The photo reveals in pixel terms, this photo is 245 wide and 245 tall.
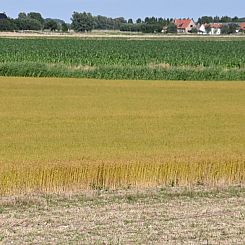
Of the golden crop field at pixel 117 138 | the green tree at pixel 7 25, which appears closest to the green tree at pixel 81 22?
the green tree at pixel 7 25

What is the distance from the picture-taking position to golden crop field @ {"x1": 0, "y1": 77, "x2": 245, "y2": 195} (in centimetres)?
1183

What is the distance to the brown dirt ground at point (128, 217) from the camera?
325 inches

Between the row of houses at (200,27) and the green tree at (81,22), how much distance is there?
94.4 ft

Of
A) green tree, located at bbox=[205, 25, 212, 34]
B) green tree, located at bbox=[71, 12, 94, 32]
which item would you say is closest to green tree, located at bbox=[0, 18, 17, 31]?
green tree, located at bbox=[71, 12, 94, 32]

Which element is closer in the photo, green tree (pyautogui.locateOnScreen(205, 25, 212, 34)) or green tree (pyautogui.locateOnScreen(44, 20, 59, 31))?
green tree (pyautogui.locateOnScreen(44, 20, 59, 31))

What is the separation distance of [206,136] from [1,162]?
6.29 m

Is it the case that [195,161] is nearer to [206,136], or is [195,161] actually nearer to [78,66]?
[206,136]

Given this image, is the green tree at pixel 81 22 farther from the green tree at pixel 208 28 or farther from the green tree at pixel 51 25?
the green tree at pixel 208 28

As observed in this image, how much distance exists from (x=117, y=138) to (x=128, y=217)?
686 cm

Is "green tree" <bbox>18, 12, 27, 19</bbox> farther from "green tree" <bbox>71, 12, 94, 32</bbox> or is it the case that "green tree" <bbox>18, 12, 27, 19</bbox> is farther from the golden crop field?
the golden crop field

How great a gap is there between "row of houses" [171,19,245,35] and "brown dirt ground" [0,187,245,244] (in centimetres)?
16765

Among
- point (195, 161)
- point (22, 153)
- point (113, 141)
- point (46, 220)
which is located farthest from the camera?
point (113, 141)

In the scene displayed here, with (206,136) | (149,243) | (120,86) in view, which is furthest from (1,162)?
(120,86)

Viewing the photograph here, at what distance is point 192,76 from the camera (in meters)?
39.7
